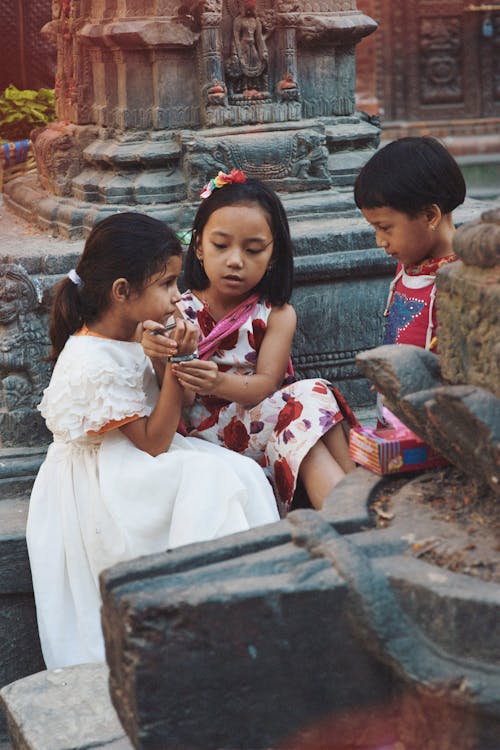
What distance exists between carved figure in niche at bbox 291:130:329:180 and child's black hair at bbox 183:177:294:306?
0.77 m

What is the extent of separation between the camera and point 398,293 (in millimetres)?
3459

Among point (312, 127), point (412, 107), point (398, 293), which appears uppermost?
point (312, 127)

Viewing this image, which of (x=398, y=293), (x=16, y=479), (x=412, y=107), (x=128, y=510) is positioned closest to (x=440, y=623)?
(x=128, y=510)

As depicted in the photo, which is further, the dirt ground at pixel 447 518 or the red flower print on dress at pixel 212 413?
the red flower print on dress at pixel 212 413

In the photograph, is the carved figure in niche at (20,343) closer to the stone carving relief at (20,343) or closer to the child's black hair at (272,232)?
the stone carving relief at (20,343)

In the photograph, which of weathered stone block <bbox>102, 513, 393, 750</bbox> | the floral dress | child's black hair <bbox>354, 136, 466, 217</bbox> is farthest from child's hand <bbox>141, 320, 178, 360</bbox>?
weathered stone block <bbox>102, 513, 393, 750</bbox>

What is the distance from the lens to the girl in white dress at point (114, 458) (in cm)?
314

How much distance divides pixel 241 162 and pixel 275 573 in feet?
8.28

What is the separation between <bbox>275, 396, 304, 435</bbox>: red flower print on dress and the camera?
3.41 metres

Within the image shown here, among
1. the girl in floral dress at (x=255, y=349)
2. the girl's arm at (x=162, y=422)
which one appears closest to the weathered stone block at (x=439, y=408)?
the girl's arm at (x=162, y=422)

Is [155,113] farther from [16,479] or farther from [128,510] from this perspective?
[128,510]

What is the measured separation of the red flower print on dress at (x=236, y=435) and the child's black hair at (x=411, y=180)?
2.33ft

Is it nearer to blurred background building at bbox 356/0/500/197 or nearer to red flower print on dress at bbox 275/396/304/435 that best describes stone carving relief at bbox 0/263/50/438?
red flower print on dress at bbox 275/396/304/435

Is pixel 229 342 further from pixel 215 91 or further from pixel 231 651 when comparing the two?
pixel 231 651
